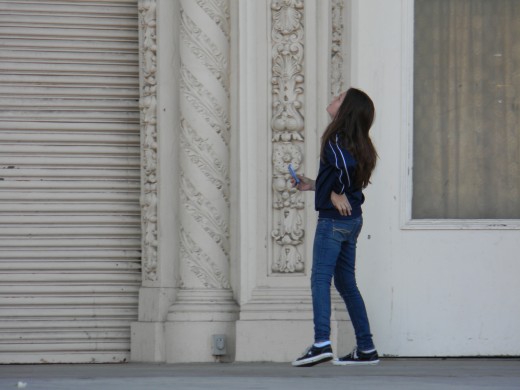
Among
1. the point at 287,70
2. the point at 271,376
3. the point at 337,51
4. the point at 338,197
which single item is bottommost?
the point at 271,376

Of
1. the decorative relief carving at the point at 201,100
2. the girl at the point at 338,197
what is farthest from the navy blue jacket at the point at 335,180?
the decorative relief carving at the point at 201,100

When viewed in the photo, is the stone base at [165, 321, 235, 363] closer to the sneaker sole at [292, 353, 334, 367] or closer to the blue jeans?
the sneaker sole at [292, 353, 334, 367]

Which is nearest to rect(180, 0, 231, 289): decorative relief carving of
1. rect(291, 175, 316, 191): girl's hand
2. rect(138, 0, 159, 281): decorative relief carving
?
rect(138, 0, 159, 281): decorative relief carving

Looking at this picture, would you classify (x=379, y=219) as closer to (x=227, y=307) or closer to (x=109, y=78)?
(x=227, y=307)

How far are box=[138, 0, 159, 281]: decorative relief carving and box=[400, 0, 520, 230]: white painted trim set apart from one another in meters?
1.75

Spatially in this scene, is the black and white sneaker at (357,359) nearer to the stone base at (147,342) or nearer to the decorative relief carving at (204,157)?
the stone base at (147,342)

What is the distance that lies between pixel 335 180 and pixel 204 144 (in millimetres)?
1368

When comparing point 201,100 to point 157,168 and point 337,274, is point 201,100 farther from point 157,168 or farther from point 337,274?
point 337,274

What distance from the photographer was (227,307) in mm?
9195

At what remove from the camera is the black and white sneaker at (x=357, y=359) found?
866cm

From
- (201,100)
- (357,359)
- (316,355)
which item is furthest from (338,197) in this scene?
(201,100)

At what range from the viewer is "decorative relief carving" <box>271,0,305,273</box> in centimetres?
916

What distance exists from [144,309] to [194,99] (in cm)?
151

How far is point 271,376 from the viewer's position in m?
8.09
